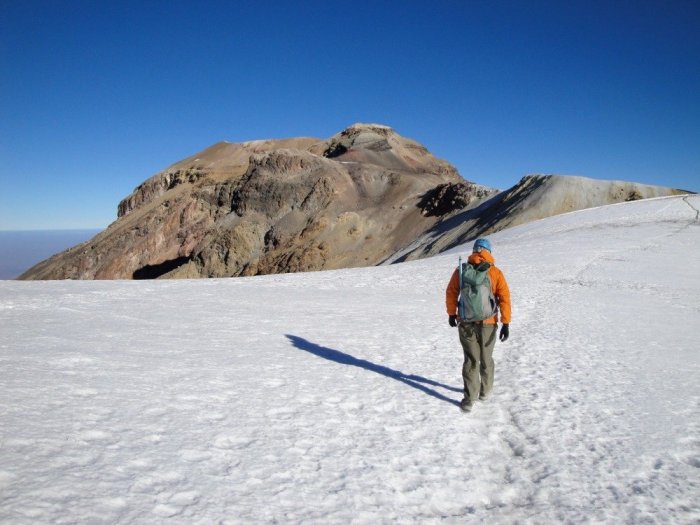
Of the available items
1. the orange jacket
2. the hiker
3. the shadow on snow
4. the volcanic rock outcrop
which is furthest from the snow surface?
the volcanic rock outcrop

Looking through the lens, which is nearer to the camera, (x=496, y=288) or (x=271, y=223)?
(x=496, y=288)

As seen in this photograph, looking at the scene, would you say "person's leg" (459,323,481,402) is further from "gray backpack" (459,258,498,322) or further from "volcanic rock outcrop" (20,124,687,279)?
"volcanic rock outcrop" (20,124,687,279)

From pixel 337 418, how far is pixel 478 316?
2094 mm

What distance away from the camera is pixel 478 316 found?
5617 mm

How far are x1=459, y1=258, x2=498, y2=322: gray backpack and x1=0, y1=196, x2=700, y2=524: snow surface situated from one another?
1.20m

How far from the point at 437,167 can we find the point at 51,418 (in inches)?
4073

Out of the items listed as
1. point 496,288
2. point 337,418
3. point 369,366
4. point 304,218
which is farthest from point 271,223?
point 337,418

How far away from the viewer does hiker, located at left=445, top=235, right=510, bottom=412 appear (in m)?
5.67

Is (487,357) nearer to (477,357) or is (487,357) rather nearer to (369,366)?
(477,357)

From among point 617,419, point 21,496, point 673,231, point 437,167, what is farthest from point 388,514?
point 437,167

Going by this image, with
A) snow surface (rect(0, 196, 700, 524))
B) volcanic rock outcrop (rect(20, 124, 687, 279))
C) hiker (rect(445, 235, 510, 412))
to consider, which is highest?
volcanic rock outcrop (rect(20, 124, 687, 279))

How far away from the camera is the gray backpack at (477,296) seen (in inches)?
221

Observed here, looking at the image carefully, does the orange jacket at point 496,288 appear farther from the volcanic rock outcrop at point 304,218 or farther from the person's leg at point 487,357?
the volcanic rock outcrop at point 304,218

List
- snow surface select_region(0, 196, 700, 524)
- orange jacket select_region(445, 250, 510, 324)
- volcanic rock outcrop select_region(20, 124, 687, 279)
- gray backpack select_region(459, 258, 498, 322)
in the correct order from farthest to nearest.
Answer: volcanic rock outcrop select_region(20, 124, 687, 279) < orange jacket select_region(445, 250, 510, 324) < gray backpack select_region(459, 258, 498, 322) < snow surface select_region(0, 196, 700, 524)
